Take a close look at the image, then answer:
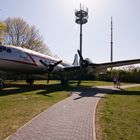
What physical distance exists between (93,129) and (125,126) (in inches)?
64.7

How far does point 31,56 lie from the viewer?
28.7 meters

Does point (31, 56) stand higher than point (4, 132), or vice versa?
point (31, 56)

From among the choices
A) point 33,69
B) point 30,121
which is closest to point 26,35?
point 33,69

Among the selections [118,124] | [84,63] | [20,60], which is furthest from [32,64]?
[118,124]

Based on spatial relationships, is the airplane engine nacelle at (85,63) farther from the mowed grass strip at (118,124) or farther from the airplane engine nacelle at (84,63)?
the mowed grass strip at (118,124)

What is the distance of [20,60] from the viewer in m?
26.9

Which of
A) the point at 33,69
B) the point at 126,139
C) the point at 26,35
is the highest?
the point at 26,35

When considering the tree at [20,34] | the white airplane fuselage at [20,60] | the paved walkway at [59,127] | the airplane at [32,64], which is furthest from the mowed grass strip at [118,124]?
the tree at [20,34]

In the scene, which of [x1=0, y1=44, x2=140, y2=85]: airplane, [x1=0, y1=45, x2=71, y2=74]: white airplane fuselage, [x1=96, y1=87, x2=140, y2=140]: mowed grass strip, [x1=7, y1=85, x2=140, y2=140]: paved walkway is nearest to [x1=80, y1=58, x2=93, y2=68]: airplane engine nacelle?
[x1=0, y1=44, x2=140, y2=85]: airplane

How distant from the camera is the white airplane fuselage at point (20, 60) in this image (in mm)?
25281

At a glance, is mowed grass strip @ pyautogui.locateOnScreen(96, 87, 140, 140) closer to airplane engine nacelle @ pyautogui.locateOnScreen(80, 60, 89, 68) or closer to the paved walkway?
the paved walkway

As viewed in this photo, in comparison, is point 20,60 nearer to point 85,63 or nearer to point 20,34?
point 85,63

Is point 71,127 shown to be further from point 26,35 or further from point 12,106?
point 26,35

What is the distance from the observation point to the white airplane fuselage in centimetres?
2528
